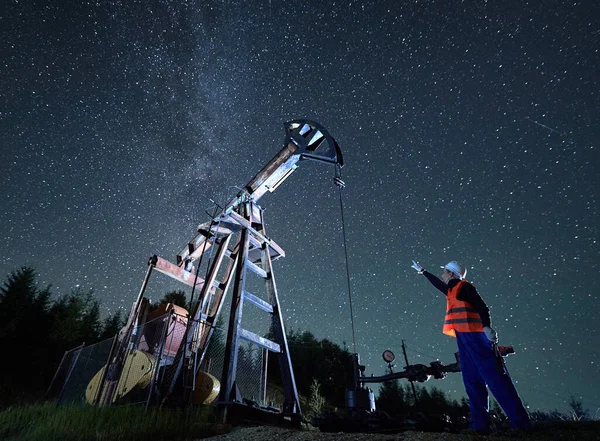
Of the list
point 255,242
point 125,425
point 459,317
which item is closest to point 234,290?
point 255,242

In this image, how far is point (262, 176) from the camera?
392 inches

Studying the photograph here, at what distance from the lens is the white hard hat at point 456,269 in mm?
5457

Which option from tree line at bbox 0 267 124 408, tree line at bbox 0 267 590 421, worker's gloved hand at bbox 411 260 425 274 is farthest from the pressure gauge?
tree line at bbox 0 267 124 408

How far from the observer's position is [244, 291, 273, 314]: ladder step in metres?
7.59

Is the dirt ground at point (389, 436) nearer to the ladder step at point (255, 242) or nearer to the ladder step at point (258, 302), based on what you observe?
the ladder step at point (258, 302)

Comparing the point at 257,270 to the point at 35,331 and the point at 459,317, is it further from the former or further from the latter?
the point at 35,331

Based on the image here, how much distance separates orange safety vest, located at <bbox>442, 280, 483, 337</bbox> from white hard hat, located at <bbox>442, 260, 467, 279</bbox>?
421 mm

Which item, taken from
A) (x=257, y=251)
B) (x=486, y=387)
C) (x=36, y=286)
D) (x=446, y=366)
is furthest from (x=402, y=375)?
(x=36, y=286)

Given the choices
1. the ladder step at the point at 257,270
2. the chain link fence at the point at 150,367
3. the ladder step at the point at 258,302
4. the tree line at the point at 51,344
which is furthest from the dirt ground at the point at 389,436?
the tree line at the point at 51,344

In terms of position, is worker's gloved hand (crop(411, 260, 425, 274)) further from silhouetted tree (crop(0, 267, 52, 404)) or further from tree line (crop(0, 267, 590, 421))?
silhouetted tree (crop(0, 267, 52, 404))

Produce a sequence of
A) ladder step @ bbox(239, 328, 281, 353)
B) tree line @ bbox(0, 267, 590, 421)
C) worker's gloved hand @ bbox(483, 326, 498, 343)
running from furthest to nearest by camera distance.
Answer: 1. tree line @ bbox(0, 267, 590, 421)
2. ladder step @ bbox(239, 328, 281, 353)
3. worker's gloved hand @ bbox(483, 326, 498, 343)

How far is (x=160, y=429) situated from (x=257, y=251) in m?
5.52

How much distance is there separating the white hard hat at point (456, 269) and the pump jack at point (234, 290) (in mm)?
3991

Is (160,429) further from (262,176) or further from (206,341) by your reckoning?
(262,176)
